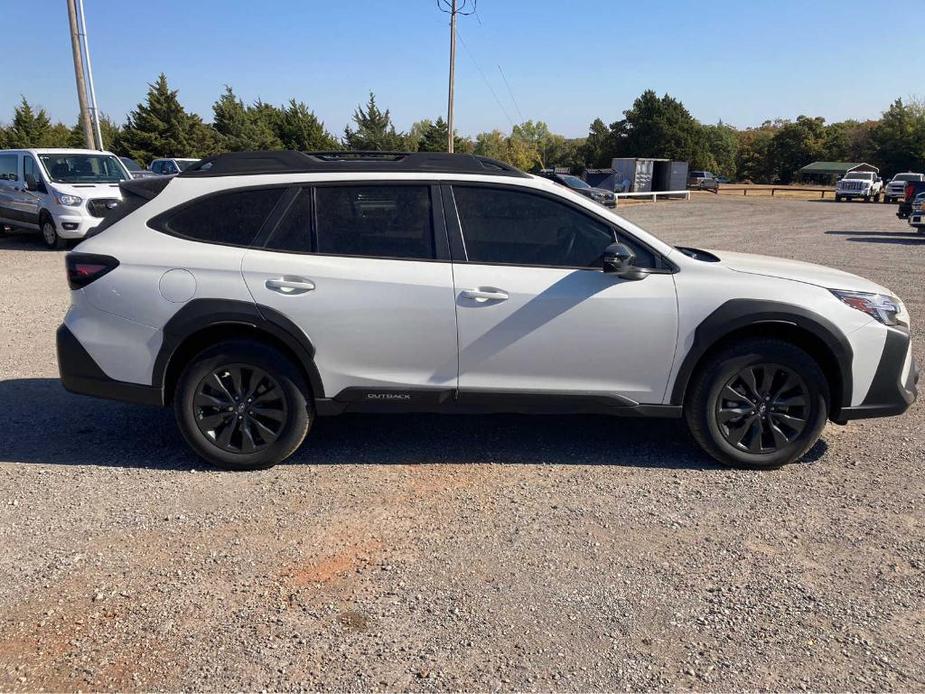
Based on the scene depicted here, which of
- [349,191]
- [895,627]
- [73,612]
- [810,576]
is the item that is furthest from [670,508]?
[73,612]

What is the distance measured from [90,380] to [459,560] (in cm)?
260

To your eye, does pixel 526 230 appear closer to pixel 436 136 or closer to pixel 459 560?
pixel 459 560

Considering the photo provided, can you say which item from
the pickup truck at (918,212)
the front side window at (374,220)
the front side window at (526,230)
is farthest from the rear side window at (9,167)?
the pickup truck at (918,212)

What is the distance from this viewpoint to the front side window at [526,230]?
4465 mm

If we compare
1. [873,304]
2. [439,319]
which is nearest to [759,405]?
[873,304]

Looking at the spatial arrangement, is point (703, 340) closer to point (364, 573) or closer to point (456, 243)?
point (456, 243)

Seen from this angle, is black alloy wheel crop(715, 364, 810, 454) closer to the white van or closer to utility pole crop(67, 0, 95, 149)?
the white van

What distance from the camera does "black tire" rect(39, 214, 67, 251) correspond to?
49.1 ft

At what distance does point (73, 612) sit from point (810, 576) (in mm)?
3221

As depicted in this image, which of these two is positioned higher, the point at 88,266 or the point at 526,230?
the point at 526,230

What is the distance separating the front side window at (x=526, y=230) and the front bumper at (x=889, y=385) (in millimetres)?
1773

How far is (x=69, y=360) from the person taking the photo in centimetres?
458

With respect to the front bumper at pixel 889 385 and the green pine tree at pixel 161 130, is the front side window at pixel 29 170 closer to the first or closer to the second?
the front bumper at pixel 889 385

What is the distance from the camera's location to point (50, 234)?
15156 millimetres
